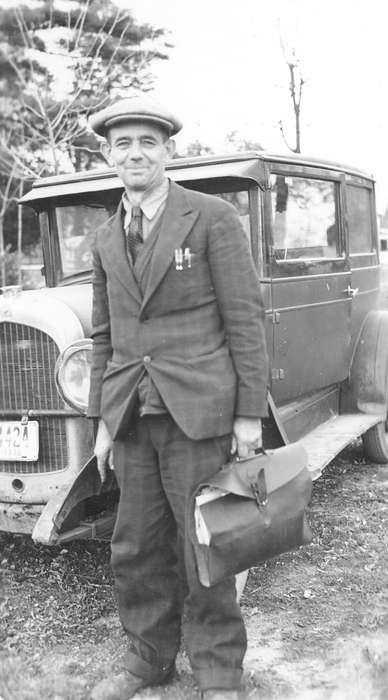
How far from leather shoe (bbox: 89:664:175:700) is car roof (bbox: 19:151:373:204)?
6.81ft

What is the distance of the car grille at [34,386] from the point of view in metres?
3.02

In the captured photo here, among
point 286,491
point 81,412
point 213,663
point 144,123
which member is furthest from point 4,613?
point 144,123

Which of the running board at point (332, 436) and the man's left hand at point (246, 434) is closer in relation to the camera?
the man's left hand at point (246, 434)

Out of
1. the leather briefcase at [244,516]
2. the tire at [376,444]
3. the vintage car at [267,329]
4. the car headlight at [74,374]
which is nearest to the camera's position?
the leather briefcase at [244,516]

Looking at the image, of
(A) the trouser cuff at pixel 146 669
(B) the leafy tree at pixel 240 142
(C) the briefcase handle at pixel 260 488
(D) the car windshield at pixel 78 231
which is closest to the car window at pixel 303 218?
(D) the car windshield at pixel 78 231

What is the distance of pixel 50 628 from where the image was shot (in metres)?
2.88

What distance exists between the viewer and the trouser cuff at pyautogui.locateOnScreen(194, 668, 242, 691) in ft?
7.45

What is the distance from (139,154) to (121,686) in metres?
1.68

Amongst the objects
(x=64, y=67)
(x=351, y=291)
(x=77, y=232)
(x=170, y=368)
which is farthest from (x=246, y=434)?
(x=64, y=67)

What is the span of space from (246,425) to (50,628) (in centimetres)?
128

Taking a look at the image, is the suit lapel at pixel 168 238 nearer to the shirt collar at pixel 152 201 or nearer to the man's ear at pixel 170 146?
the shirt collar at pixel 152 201

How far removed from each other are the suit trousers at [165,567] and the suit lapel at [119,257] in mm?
397

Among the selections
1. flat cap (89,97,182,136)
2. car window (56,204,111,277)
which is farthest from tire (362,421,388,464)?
flat cap (89,97,182,136)

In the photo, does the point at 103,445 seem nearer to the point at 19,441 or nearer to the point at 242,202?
the point at 19,441
